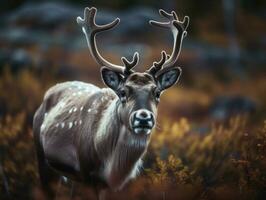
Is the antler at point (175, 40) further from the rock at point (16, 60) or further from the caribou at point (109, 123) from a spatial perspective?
the rock at point (16, 60)

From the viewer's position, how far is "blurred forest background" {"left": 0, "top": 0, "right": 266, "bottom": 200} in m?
8.40

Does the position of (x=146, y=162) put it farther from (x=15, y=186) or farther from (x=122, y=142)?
(x=122, y=142)

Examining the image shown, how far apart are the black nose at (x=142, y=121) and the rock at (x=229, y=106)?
1117 cm

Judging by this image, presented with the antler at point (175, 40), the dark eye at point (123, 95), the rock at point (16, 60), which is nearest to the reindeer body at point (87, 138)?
the dark eye at point (123, 95)

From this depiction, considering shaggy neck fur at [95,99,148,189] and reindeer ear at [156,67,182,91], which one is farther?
reindeer ear at [156,67,182,91]

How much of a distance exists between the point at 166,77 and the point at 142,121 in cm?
89

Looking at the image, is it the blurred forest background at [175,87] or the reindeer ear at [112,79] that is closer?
the reindeer ear at [112,79]

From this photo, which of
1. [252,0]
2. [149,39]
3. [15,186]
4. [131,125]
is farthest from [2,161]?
[252,0]

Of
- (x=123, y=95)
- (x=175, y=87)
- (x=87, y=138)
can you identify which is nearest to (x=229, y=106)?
(x=175, y=87)

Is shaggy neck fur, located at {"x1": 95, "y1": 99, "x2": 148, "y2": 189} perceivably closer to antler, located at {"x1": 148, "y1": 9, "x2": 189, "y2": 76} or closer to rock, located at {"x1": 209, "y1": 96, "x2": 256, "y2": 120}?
antler, located at {"x1": 148, "y1": 9, "x2": 189, "y2": 76}

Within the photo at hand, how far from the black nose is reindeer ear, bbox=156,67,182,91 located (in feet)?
2.25

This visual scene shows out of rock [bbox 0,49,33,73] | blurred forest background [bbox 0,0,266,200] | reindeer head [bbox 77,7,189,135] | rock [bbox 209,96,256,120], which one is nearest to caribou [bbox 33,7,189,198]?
reindeer head [bbox 77,7,189,135]

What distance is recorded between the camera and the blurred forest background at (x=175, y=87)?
840 cm

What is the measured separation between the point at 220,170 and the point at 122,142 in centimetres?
233
